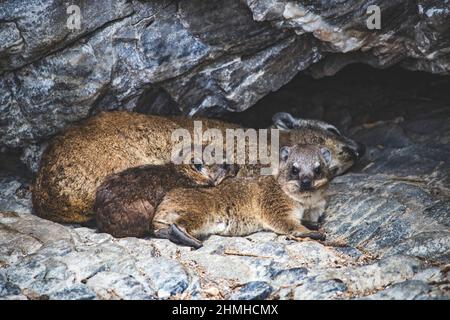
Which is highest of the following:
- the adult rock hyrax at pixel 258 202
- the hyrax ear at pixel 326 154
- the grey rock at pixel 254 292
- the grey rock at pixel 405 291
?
the hyrax ear at pixel 326 154

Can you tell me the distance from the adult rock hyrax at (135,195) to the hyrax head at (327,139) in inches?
80.5

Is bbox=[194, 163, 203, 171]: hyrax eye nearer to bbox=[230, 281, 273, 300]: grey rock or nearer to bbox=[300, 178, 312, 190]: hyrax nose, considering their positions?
bbox=[300, 178, 312, 190]: hyrax nose

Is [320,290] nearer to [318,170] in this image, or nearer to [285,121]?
[318,170]

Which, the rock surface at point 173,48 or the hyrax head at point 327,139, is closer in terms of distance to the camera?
the rock surface at point 173,48

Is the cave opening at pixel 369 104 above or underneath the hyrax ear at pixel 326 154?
above

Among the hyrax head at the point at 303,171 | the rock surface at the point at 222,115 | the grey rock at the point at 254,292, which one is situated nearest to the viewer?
the grey rock at the point at 254,292

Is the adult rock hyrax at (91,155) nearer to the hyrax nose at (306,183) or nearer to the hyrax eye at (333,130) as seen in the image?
the hyrax nose at (306,183)

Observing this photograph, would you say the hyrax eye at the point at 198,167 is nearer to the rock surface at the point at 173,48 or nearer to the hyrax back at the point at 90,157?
the hyrax back at the point at 90,157

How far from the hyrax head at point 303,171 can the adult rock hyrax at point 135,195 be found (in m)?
0.97

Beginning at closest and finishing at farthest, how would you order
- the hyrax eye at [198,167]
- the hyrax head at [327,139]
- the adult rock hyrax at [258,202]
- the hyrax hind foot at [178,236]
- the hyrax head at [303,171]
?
1. the hyrax hind foot at [178,236]
2. the adult rock hyrax at [258,202]
3. the hyrax head at [303,171]
4. the hyrax eye at [198,167]
5. the hyrax head at [327,139]

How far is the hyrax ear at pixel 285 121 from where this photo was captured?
31.5 feet

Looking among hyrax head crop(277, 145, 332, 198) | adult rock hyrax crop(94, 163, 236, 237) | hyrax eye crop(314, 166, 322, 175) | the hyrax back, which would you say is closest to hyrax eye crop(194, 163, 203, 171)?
adult rock hyrax crop(94, 163, 236, 237)

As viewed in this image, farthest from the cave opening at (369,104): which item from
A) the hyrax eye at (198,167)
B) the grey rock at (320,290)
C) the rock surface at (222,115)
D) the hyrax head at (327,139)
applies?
→ the grey rock at (320,290)
